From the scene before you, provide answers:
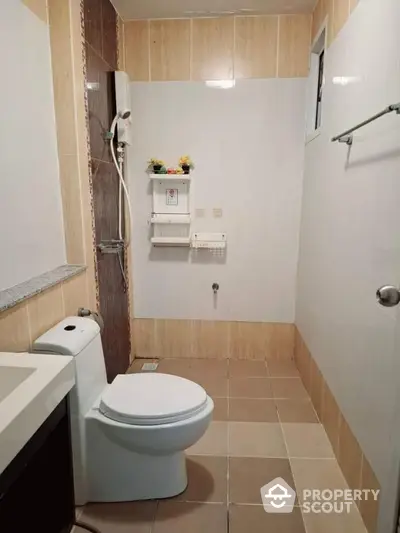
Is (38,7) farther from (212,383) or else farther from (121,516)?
(212,383)

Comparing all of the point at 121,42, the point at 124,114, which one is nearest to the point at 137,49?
the point at 121,42

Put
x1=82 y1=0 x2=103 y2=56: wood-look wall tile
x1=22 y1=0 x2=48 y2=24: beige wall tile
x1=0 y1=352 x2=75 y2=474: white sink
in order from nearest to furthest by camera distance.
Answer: x1=0 y1=352 x2=75 y2=474: white sink → x1=22 y1=0 x2=48 y2=24: beige wall tile → x1=82 y1=0 x2=103 y2=56: wood-look wall tile

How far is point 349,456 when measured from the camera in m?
1.66

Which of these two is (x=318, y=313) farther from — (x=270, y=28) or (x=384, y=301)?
(x=270, y=28)

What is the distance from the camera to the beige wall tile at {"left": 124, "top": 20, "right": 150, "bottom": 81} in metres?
2.58

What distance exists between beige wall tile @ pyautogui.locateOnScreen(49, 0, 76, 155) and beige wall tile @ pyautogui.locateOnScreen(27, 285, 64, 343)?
2.40ft

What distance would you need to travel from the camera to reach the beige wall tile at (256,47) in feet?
8.27

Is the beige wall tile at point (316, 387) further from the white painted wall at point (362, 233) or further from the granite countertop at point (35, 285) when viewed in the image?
the granite countertop at point (35, 285)

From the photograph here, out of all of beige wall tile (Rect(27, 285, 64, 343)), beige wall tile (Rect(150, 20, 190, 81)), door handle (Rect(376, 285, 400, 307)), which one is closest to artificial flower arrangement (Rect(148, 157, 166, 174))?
beige wall tile (Rect(150, 20, 190, 81))

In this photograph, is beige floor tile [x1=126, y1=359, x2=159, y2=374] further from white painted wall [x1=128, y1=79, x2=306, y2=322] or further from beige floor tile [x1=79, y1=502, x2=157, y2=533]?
beige floor tile [x1=79, y1=502, x2=157, y2=533]

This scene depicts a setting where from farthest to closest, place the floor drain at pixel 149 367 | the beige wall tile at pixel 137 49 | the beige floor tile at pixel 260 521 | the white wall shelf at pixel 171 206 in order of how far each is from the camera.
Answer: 1. the floor drain at pixel 149 367
2. the white wall shelf at pixel 171 206
3. the beige wall tile at pixel 137 49
4. the beige floor tile at pixel 260 521

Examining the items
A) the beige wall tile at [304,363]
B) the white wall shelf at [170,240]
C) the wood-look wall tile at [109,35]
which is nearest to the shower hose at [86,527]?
the beige wall tile at [304,363]

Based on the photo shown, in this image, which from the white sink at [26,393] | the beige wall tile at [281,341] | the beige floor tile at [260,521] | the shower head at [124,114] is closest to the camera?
the white sink at [26,393]

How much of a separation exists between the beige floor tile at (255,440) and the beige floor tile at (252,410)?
5 centimetres
